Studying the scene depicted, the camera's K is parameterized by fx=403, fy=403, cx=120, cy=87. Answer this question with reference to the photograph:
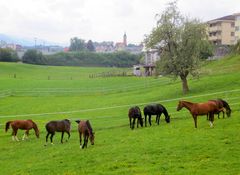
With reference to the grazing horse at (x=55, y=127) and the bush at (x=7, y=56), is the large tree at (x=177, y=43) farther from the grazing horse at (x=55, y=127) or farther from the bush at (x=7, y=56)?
the bush at (x=7, y=56)

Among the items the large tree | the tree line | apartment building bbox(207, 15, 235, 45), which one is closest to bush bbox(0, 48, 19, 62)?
the tree line

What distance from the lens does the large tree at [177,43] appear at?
144 ft

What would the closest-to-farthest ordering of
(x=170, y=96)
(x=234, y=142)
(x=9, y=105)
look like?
(x=234, y=142), (x=170, y=96), (x=9, y=105)

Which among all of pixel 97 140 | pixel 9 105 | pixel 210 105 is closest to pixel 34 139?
pixel 97 140

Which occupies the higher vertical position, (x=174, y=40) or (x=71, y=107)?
(x=174, y=40)

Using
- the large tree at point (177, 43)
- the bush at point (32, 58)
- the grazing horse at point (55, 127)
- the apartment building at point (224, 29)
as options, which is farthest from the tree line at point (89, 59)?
the grazing horse at point (55, 127)

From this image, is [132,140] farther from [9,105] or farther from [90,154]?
[9,105]

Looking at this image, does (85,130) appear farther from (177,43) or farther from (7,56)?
(7,56)

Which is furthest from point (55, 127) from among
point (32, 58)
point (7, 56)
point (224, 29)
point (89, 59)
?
point (89, 59)

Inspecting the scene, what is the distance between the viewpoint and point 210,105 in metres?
21.0

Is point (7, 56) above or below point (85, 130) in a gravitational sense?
above

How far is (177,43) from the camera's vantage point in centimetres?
4472

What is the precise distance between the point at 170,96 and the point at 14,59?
129246mm

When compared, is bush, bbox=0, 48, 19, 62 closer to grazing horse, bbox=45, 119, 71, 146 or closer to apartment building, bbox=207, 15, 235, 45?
apartment building, bbox=207, 15, 235, 45
